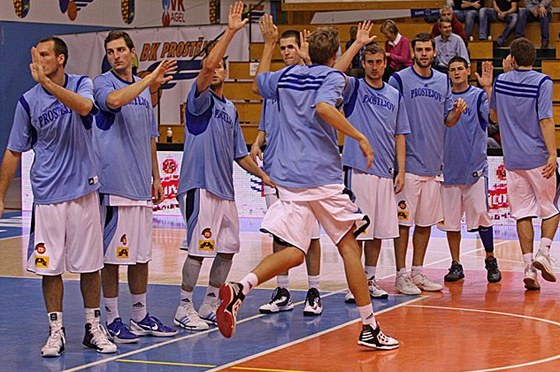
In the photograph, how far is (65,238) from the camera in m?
7.75

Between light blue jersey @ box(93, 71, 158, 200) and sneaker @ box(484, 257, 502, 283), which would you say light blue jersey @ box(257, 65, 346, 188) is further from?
sneaker @ box(484, 257, 502, 283)

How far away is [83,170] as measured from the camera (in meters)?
7.74

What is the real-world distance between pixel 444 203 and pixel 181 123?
12.4 meters

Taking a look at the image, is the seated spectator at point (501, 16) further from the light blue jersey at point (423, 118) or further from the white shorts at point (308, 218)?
the white shorts at point (308, 218)

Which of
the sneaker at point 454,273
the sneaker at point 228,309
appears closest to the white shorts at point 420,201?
the sneaker at point 454,273

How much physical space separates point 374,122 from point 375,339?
2449 millimetres

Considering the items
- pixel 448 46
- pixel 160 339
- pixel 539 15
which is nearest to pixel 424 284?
pixel 160 339

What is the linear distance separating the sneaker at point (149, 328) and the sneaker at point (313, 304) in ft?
4.04

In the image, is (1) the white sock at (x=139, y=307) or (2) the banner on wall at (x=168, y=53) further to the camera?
(2) the banner on wall at (x=168, y=53)

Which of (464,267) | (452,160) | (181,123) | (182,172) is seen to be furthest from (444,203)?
(181,123)

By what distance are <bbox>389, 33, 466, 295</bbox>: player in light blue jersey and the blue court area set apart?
0.48 metres

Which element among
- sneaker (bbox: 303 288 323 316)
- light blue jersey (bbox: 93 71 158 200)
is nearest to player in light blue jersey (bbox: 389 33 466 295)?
sneaker (bbox: 303 288 323 316)

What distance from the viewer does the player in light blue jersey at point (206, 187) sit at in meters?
8.67

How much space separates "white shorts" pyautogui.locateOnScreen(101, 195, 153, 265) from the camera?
26.6ft
